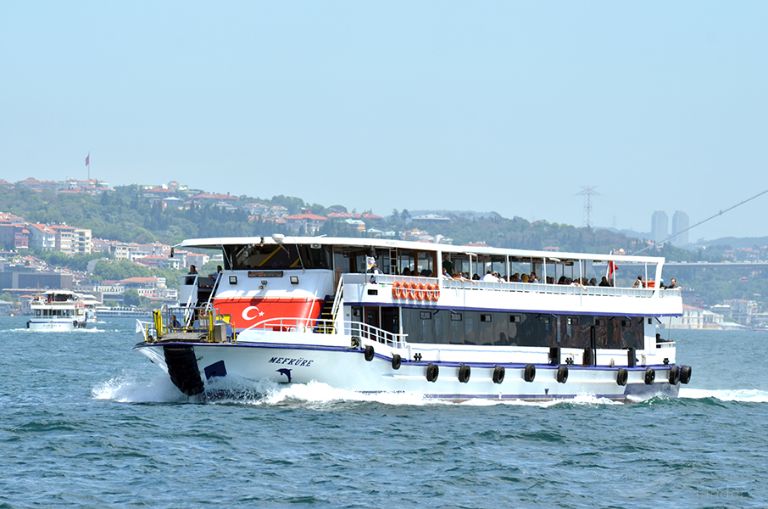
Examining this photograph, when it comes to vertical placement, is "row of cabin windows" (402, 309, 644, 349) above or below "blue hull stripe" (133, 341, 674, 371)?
above

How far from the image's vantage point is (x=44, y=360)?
229 feet

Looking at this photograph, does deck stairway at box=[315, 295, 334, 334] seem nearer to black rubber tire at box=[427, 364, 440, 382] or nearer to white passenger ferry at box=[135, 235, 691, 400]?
white passenger ferry at box=[135, 235, 691, 400]

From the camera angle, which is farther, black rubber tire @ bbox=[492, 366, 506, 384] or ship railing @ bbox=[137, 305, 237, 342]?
black rubber tire @ bbox=[492, 366, 506, 384]

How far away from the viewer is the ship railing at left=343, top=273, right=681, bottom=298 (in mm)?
38219

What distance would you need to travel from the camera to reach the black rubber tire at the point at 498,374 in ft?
132

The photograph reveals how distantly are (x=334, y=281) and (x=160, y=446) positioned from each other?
9.43 metres

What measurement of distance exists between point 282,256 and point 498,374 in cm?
681

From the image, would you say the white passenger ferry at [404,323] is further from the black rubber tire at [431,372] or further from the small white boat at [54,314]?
the small white boat at [54,314]

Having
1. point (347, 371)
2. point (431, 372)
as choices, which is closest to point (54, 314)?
point (431, 372)

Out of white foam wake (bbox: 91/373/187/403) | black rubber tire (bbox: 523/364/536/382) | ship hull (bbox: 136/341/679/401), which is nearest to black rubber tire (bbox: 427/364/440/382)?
ship hull (bbox: 136/341/679/401)

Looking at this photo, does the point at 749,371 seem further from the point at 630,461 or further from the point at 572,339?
the point at 630,461

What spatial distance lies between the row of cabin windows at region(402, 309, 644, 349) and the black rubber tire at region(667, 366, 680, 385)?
1.24 m

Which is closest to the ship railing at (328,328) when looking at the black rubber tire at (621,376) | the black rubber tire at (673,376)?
the black rubber tire at (621,376)

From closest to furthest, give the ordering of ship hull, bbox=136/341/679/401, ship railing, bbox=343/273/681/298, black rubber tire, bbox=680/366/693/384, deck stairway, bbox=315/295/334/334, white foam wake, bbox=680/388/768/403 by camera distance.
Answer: ship hull, bbox=136/341/679/401 < deck stairway, bbox=315/295/334/334 < ship railing, bbox=343/273/681/298 < black rubber tire, bbox=680/366/693/384 < white foam wake, bbox=680/388/768/403
